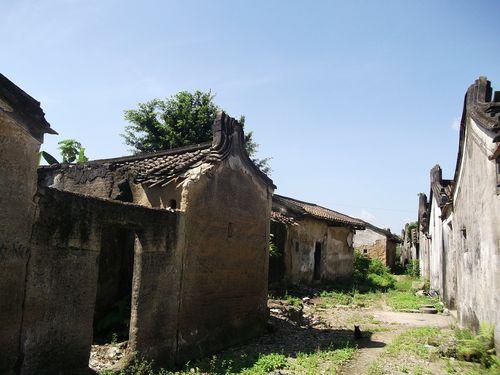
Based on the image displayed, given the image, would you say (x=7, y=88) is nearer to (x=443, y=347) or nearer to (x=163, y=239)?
(x=163, y=239)

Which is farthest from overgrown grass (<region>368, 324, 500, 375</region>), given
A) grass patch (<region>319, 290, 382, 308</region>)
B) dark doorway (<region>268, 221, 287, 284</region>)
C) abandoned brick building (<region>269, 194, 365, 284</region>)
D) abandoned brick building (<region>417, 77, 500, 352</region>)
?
abandoned brick building (<region>269, 194, 365, 284</region>)

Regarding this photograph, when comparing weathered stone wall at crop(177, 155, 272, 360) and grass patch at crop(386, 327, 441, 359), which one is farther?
grass patch at crop(386, 327, 441, 359)

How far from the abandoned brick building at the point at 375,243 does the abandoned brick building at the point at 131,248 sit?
740 inches

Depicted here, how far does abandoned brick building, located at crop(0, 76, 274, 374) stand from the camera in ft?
16.5

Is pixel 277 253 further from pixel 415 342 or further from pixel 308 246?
pixel 415 342

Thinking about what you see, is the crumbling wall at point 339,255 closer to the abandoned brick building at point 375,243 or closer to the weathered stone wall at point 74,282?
the abandoned brick building at point 375,243

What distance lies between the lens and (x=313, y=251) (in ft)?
67.7

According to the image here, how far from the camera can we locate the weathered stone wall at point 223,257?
27.2ft

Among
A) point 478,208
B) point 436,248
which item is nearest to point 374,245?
point 436,248

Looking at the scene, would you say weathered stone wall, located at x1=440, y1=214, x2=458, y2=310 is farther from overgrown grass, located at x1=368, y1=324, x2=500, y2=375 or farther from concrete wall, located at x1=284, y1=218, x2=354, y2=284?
concrete wall, located at x1=284, y1=218, x2=354, y2=284

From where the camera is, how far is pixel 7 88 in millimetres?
4996

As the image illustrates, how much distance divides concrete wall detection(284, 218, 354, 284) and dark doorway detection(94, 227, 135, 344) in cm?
1014

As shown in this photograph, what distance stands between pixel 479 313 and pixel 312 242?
11.8 metres

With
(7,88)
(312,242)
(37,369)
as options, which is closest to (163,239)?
(37,369)
